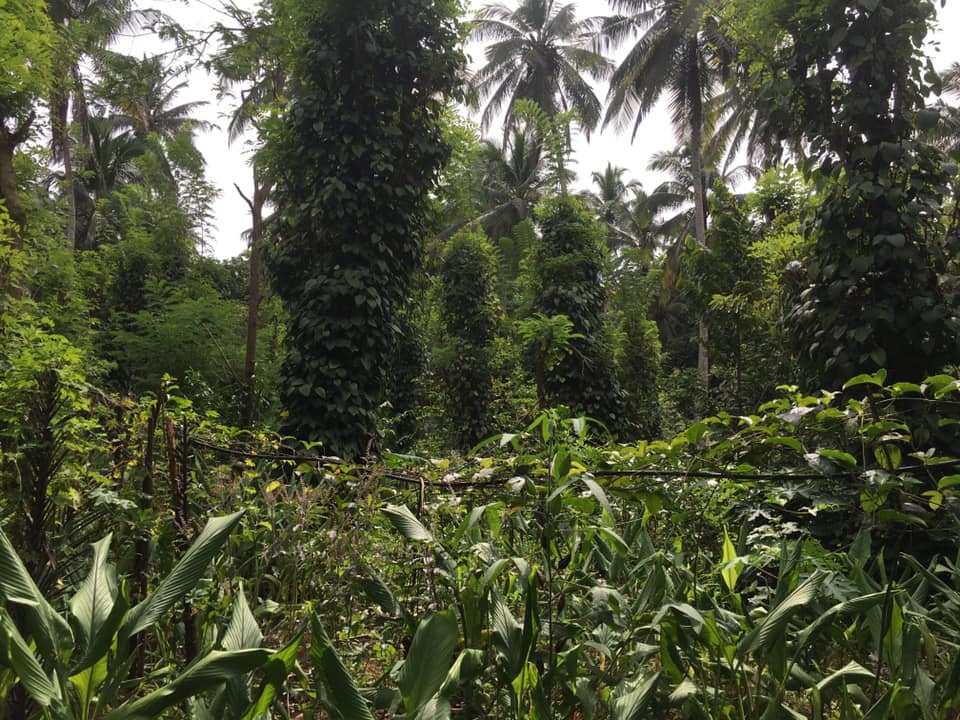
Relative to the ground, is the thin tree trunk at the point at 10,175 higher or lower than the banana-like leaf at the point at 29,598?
higher

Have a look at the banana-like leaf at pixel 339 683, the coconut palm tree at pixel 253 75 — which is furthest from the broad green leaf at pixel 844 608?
the coconut palm tree at pixel 253 75

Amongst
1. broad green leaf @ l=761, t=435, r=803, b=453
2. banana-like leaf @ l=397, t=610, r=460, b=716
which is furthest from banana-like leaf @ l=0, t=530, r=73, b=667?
broad green leaf @ l=761, t=435, r=803, b=453

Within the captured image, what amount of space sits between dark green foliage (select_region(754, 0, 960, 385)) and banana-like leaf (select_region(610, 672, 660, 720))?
9.02 feet

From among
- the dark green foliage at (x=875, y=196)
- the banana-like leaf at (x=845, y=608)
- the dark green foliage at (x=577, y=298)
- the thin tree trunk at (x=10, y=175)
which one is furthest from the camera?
the dark green foliage at (x=577, y=298)

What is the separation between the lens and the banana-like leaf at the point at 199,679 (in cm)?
88

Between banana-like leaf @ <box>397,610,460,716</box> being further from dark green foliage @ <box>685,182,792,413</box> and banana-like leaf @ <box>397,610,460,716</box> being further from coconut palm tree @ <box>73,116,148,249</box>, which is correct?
coconut palm tree @ <box>73,116,148,249</box>

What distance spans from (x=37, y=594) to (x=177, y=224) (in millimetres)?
12807

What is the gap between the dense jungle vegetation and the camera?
1.12 metres

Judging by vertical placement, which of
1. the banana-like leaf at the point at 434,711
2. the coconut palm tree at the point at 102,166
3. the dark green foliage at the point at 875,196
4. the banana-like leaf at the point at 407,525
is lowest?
the banana-like leaf at the point at 434,711

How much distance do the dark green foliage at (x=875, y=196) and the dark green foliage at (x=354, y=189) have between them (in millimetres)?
2871

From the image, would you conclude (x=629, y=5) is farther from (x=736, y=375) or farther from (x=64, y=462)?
(x=64, y=462)

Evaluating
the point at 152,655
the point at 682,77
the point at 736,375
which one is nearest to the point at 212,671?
the point at 152,655

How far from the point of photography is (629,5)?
1742 centimetres

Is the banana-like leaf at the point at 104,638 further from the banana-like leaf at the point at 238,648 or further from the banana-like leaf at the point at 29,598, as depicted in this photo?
the banana-like leaf at the point at 238,648
